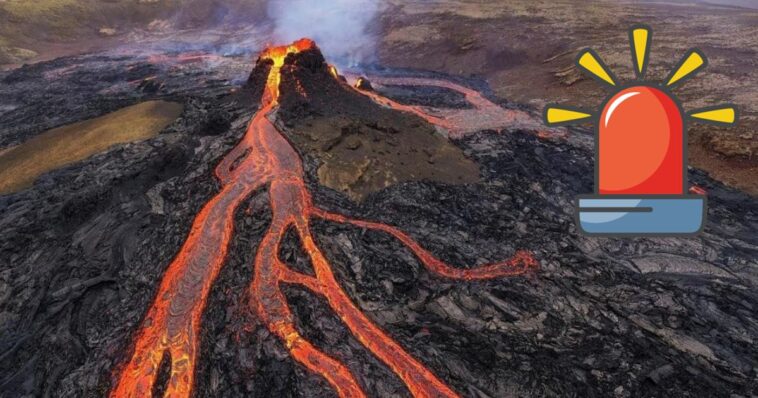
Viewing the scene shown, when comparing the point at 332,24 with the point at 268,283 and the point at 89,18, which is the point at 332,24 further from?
the point at 268,283

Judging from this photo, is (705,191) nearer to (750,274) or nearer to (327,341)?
(750,274)

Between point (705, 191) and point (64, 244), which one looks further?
point (705, 191)

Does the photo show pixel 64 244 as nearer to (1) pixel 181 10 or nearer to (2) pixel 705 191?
(2) pixel 705 191

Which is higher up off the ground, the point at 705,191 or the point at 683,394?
the point at 705,191

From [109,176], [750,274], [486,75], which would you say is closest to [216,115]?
[109,176]

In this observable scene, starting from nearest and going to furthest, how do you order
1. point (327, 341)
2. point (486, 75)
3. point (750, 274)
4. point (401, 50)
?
point (327, 341) < point (750, 274) < point (486, 75) < point (401, 50)

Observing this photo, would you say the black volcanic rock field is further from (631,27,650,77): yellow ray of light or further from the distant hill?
the distant hill

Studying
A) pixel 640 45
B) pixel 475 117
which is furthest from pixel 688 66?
pixel 475 117

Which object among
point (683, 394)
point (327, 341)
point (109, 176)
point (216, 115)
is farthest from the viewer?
point (216, 115)

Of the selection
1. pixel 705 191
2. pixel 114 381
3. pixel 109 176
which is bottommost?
pixel 114 381
